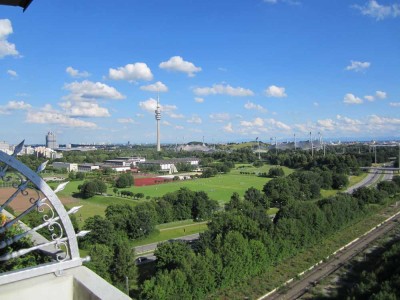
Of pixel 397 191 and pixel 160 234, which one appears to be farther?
pixel 397 191

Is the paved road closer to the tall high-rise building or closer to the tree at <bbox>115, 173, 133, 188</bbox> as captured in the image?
the tree at <bbox>115, 173, 133, 188</bbox>

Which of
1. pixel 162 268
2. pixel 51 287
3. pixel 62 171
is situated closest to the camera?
pixel 51 287

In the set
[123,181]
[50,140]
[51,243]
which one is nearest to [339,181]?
[123,181]

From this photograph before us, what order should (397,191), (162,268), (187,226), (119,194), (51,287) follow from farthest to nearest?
(119,194) → (397,191) → (187,226) → (162,268) → (51,287)

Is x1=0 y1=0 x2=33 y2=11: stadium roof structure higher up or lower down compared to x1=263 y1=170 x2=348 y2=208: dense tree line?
higher up

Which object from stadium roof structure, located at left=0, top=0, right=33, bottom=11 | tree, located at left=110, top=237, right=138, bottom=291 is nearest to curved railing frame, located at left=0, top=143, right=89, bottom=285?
stadium roof structure, located at left=0, top=0, right=33, bottom=11

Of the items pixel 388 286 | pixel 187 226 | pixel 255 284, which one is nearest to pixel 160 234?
pixel 187 226

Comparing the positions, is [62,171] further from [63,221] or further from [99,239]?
[63,221]

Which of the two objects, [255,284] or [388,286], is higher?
[388,286]
